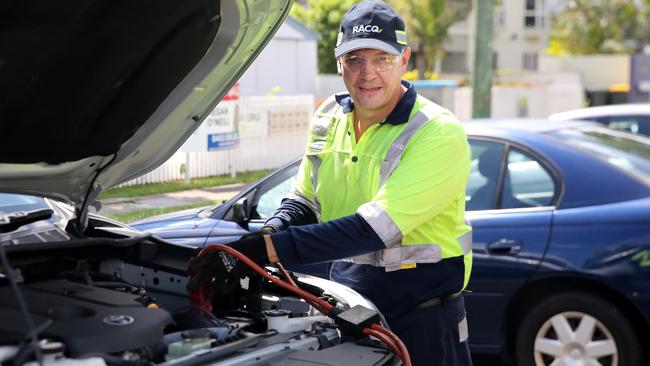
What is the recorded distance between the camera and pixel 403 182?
11.2 feet

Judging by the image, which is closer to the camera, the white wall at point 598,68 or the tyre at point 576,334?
the tyre at point 576,334

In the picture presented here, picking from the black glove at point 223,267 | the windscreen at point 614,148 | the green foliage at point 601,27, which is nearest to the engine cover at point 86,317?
the black glove at point 223,267

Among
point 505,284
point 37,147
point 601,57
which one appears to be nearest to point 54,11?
point 37,147

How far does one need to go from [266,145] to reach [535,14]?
40.3 meters

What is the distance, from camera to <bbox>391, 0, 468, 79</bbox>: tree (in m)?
37.9

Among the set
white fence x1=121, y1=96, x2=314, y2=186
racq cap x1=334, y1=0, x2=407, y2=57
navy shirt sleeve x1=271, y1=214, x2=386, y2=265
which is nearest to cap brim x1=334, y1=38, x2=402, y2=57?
racq cap x1=334, y1=0, x2=407, y2=57

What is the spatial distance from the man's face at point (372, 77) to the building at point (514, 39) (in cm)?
4576

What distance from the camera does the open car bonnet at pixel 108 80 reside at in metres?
2.81

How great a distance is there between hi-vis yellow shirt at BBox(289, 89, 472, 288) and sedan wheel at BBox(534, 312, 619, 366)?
6.99 ft

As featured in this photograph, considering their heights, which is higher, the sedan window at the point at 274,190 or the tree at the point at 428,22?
the tree at the point at 428,22

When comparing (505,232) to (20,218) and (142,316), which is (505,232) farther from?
(142,316)

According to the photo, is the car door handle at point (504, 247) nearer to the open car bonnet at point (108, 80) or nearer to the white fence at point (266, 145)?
the open car bonnet at point (108, 80)

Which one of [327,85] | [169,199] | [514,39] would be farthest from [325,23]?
[169,199]

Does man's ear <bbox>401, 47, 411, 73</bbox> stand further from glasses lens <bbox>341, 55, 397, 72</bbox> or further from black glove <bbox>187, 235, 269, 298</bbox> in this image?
black glove <bbox>187, 235, 269, 298</bbox>
